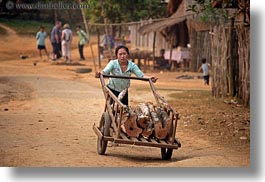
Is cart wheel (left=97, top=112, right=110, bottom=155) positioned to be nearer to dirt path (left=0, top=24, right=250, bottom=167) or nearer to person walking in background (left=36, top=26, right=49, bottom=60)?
dirt path (left=0, top=24, right=250, bottom=167)

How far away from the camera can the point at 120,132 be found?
5250mm

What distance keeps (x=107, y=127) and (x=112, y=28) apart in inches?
193

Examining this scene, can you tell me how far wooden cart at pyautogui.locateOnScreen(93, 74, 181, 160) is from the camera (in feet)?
17.0

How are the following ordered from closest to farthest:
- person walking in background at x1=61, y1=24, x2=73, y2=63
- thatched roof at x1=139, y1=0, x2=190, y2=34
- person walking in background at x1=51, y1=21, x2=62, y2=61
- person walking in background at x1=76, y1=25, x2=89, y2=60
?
person walking in background at x1=51, y1=21, x2=62, y2=61 < person walking in background at x1=61, y1=24, x2=73, y2=63 < person walking in background at x1=76, y1=25, x2=89, y2=60 < thatched roof at x1=139, y1=0, x2=190, y2=34

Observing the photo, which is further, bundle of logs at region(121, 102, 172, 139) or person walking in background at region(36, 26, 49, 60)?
person walking in background at region(36, 26, 49, 60)

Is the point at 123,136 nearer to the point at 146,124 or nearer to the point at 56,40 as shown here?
the point at 146,124

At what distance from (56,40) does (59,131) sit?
123 cm

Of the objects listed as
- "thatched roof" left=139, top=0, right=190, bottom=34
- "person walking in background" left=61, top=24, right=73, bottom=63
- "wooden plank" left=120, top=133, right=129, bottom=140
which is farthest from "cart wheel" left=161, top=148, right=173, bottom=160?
"thatched roof" left=139, top=0, right=190, bottom=34

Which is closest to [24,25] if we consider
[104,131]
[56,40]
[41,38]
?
[41,38]

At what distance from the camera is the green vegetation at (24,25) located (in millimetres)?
6047

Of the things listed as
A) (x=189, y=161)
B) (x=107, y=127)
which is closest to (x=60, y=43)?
(x=107, y=127)

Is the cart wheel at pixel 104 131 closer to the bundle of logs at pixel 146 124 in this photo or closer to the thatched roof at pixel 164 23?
the bundle of logs at pixel 146 124

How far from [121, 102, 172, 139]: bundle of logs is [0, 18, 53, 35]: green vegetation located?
155cm

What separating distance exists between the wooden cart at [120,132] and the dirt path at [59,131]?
16 cm
